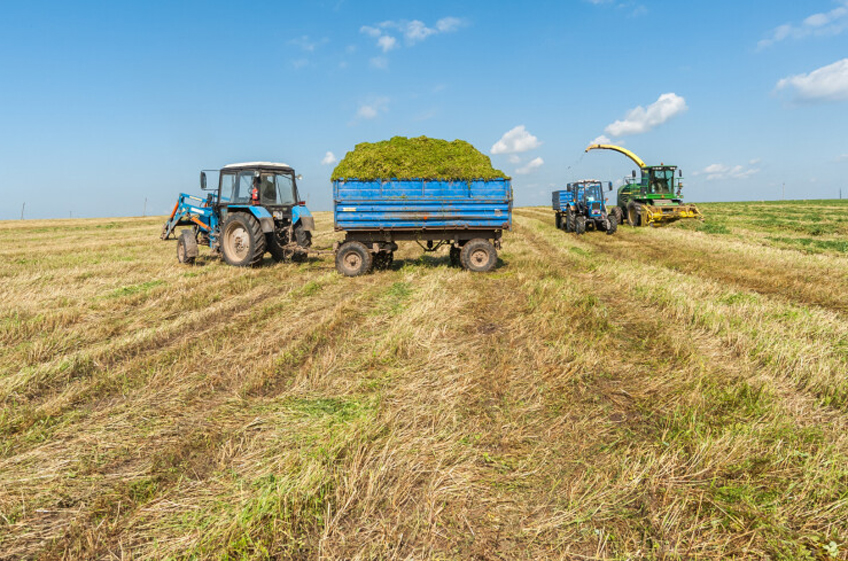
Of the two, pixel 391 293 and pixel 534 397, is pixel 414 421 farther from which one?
pixel 391 293

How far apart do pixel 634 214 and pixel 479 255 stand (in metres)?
13.3

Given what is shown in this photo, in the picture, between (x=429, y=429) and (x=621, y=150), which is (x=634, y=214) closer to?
(x=621, y=150)

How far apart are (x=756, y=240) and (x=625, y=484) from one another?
596 inches

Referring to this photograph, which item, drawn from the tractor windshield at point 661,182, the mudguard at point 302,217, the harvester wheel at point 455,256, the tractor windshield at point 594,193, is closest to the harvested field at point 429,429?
the harvester wheel at point 455,256

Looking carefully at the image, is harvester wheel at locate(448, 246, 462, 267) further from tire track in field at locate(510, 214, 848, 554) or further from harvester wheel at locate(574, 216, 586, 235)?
harvester wheel at locate(574, 216, 586, 235)

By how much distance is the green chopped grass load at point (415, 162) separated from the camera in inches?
366

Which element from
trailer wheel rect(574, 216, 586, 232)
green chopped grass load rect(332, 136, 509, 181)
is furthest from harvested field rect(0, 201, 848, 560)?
trailer wheel rect(574, 216, 586, 232)

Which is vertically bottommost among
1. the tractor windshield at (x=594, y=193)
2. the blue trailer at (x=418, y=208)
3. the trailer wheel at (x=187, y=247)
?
the trailer wheel at (x=187, y=247)

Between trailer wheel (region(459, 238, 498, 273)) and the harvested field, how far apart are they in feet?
9.76

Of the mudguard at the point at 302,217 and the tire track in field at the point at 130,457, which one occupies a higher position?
the mudguard at the point at 302,217

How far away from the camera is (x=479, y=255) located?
9.87m

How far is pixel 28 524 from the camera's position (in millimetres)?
2262

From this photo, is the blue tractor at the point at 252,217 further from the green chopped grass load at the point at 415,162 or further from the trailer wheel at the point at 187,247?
the green chopped grass load at the point at 415,162

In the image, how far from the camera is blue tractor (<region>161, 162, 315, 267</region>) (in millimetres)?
10141
